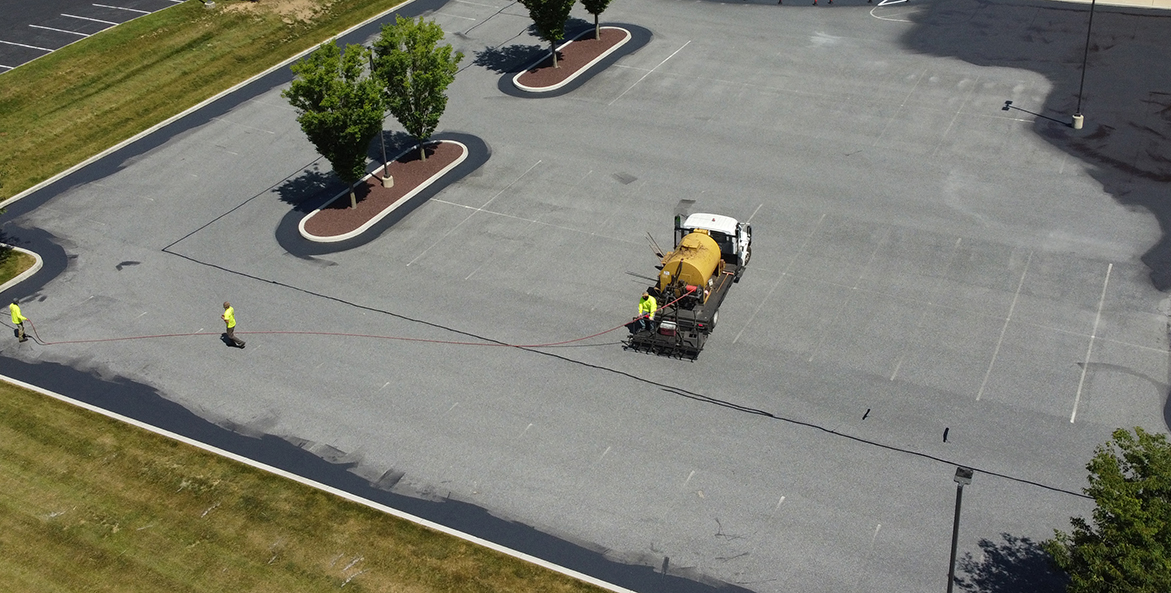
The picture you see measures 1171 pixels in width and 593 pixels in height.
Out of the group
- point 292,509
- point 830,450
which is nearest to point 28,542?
point 292,509

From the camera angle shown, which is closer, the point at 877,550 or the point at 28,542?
the point at 877,550

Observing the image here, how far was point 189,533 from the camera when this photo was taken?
26.3 m

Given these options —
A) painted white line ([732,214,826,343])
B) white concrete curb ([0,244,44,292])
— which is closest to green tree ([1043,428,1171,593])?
painted white line ([732,214,826,343])

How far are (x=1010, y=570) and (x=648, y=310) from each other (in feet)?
41.5

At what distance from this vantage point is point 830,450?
1083 inches

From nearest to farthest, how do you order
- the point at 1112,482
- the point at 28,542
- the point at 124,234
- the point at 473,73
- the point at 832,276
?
1. the point at 1112,482
2. the point at 28,542
3. the point at 832,276
4. the point at 124,234
5. the point at 473,73

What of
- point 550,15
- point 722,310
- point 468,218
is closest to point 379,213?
point 468,218

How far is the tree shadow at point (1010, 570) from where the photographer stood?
23.4 meters

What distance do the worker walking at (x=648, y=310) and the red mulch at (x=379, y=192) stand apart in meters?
13.8

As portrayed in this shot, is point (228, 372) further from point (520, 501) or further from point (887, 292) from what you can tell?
Answer: point (887, 292)

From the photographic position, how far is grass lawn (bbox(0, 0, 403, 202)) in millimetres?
46594

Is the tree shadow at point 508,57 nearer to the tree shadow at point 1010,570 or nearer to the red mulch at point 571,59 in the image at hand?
the red mulch at point 571,59

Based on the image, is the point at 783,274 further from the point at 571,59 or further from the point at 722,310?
the point at 571,59

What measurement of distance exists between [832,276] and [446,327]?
13.8m
